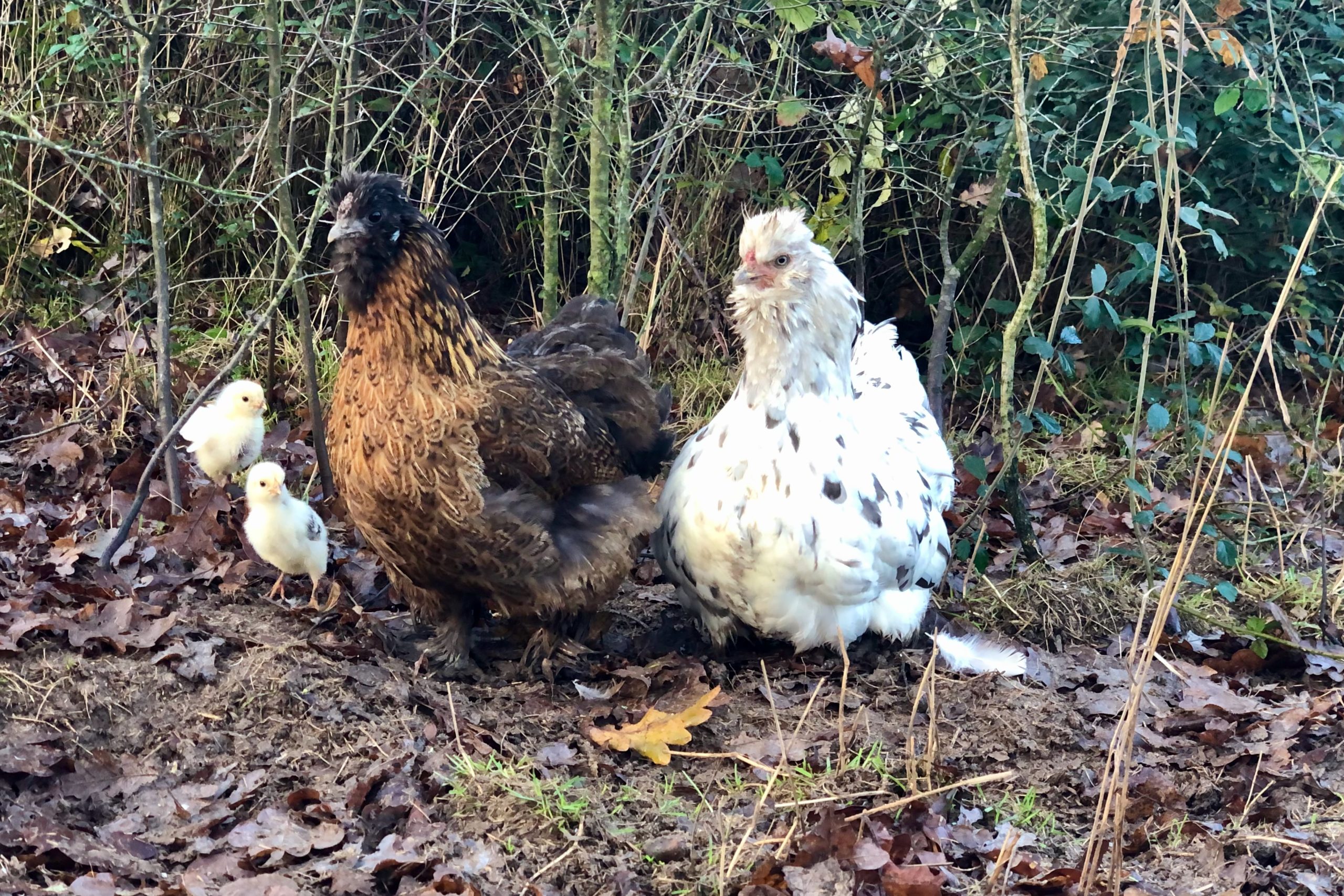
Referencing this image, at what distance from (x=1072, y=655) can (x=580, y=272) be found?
3415mm

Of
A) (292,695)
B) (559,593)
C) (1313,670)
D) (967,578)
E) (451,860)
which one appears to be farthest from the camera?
(967,578)

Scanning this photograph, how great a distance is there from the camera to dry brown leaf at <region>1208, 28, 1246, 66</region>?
3930mm

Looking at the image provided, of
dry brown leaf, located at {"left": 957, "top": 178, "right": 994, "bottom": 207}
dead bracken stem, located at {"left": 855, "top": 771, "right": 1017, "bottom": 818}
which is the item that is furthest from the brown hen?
dry brown leaf, located at {"left": 957, "top": 178, "right": 994, "bottom": 207}

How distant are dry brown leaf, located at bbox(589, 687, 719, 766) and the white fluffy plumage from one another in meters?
1.88

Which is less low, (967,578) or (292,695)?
(292,695)

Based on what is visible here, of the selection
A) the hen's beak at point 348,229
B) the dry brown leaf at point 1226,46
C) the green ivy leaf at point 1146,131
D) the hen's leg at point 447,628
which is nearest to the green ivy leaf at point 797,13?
the green ivy leaf at point 1146,131

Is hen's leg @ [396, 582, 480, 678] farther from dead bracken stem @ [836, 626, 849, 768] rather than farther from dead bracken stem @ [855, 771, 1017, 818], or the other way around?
dead bracken stem @ [855, 771, 1017, 818]

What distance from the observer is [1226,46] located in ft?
13.8

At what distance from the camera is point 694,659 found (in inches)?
163

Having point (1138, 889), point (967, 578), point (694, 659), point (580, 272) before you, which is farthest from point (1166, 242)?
point (1138, 889)

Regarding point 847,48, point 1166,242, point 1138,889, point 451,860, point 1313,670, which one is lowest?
point 1313,670

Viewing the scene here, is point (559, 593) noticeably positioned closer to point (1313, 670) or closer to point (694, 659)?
point (694, 659)

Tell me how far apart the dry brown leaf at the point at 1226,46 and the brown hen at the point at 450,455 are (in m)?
2.37

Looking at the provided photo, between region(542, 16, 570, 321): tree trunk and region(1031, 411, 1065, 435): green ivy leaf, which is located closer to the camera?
region(1031, 411, 1065, 435): green ivy leaf
